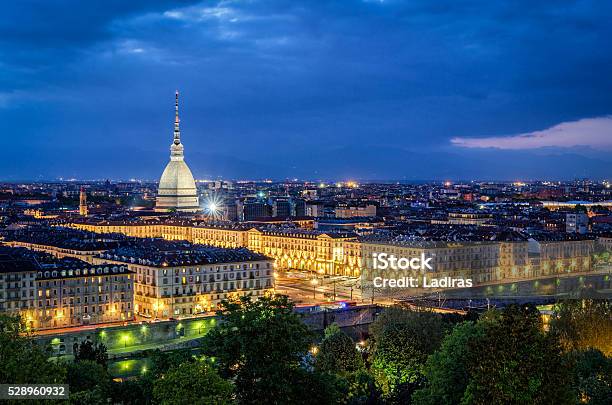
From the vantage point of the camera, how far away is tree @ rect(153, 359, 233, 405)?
2675 cm

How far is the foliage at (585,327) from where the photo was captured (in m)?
51.8

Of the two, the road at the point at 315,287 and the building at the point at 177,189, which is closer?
the road at the point at 315,287

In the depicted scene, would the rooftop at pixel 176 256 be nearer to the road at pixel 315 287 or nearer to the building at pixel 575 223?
the road at pixel 315 287

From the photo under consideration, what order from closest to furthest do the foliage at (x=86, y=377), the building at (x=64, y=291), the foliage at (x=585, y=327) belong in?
the foliage at (x=86, y=377) → the foliage at (x=585, y=327) → the building at (x=64, y=291)

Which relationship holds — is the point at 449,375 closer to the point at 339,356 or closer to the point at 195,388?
the point at 195,388

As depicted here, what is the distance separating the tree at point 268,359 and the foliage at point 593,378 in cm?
1330

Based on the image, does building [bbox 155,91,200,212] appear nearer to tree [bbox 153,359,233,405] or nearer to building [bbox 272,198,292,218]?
building [bbox 272,198,292,218]

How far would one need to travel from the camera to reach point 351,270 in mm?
102500

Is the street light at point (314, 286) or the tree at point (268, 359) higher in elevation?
the tree at point (268, 359)

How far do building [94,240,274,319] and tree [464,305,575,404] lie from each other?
42677 mm

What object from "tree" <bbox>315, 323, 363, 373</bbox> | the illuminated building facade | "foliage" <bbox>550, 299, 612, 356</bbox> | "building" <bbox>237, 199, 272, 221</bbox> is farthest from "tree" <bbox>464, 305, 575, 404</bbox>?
"building" <bbox>237, 199, 272, 221</bbox>

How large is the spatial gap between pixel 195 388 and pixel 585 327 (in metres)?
33.4

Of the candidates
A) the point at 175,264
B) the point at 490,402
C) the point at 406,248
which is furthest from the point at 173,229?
the point at 490,402

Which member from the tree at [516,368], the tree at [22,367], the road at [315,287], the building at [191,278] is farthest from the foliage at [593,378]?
the road at [315,287]
